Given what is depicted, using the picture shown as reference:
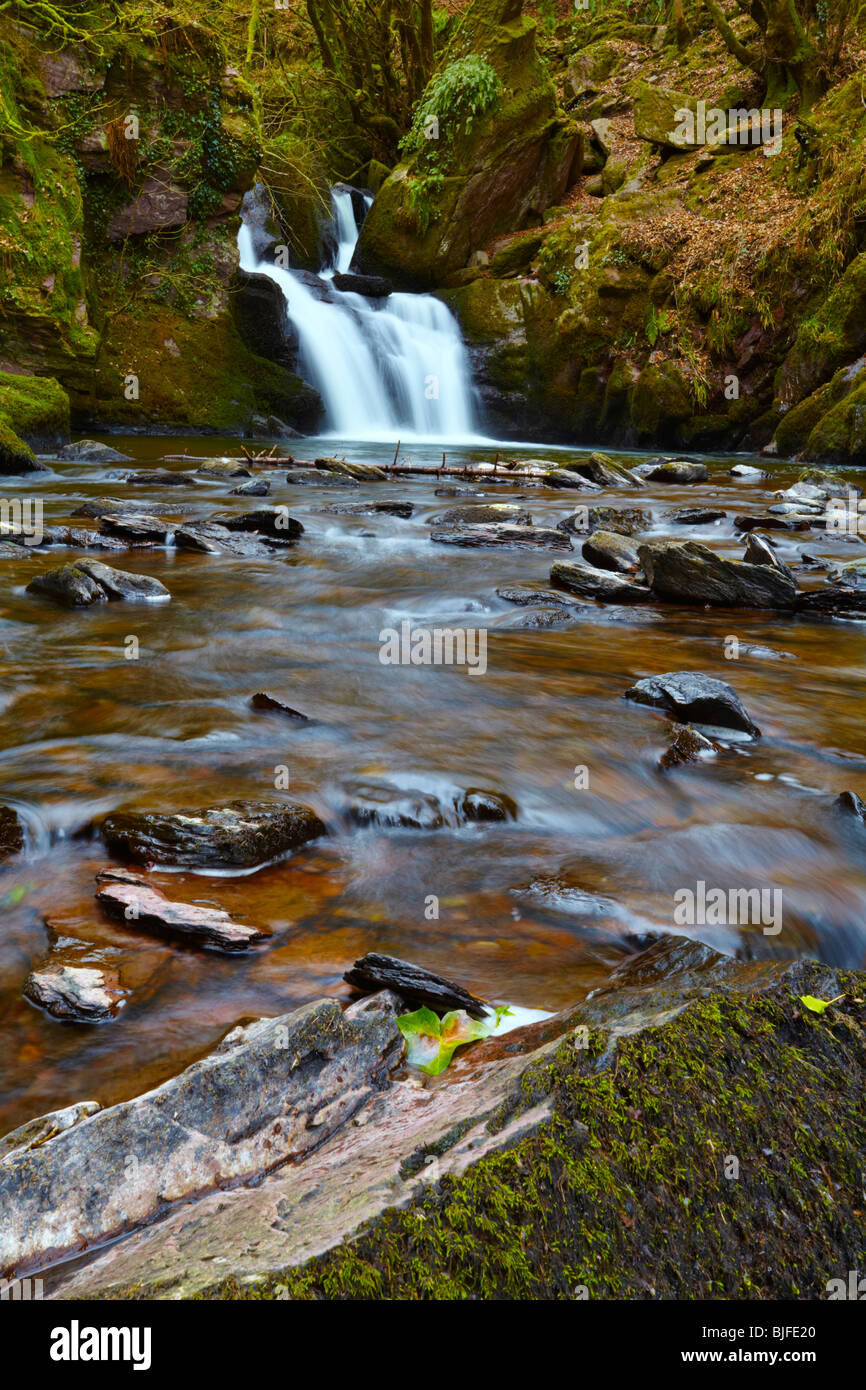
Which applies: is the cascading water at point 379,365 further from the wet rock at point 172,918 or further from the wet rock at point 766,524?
the wet rock at point 172,918

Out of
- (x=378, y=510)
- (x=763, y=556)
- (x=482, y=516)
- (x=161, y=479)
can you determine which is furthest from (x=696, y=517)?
(x=161, y=479)

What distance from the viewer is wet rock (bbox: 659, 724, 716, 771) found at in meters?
3.84

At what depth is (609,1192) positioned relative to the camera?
1123 millimetres

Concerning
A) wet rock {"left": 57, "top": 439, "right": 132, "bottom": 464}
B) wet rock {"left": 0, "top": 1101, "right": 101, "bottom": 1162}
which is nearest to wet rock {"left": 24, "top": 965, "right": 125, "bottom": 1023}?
wet rock {"left": 0, "top": 1101, "right": 101, "bottom": 1162}

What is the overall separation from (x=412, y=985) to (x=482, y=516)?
8203 mm

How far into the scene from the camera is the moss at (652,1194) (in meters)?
1.05

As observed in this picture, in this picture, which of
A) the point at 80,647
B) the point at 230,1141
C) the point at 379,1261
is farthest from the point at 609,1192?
the point at 80,647

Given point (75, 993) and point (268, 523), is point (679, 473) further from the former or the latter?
point (75, 993)

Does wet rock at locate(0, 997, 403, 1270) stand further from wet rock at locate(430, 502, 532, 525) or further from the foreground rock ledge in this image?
wet rock at locate(430, 502, 532, 525)

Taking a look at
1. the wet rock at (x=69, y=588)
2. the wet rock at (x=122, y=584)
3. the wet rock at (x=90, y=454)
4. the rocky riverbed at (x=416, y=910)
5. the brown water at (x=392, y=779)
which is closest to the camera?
the rocky riverbed at (x=416, y=910)

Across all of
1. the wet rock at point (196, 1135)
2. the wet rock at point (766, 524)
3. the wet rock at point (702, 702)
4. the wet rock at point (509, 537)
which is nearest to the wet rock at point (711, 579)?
the wet rock at point (509, 537)

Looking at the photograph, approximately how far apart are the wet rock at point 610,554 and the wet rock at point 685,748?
363 centimetres

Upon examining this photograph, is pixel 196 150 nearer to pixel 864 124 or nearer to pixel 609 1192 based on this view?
pixel 864 124
